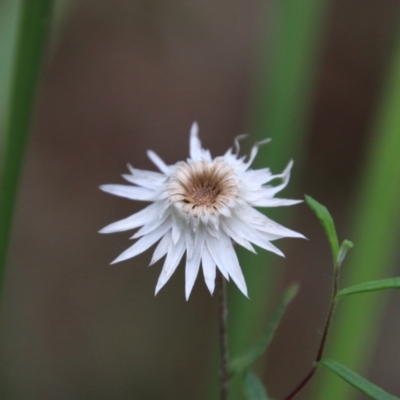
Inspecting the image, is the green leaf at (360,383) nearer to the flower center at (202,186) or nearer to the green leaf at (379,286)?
the green leaf at (379,286)

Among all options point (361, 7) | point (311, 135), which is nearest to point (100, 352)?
point (311, 135)

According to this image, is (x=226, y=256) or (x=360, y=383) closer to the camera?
(x=360, y=383)

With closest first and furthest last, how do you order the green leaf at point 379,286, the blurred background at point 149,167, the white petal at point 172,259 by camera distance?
the green leaf at point 379,286 → the white petal at point 172,259 → the blurred background at point 149,167

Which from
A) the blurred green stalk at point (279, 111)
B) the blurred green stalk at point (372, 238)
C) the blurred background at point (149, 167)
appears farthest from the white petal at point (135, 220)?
the blurred background at point (149, 167)

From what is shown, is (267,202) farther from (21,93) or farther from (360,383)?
(21,93)

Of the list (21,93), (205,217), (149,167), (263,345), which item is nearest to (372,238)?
(263,345)

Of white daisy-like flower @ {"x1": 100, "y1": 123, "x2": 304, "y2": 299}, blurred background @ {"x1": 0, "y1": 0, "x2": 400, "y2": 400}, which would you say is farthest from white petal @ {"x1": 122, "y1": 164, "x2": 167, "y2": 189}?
blurred background @ {"x1": 0, "y1": 0, "x2": 400, "y2": 400}
